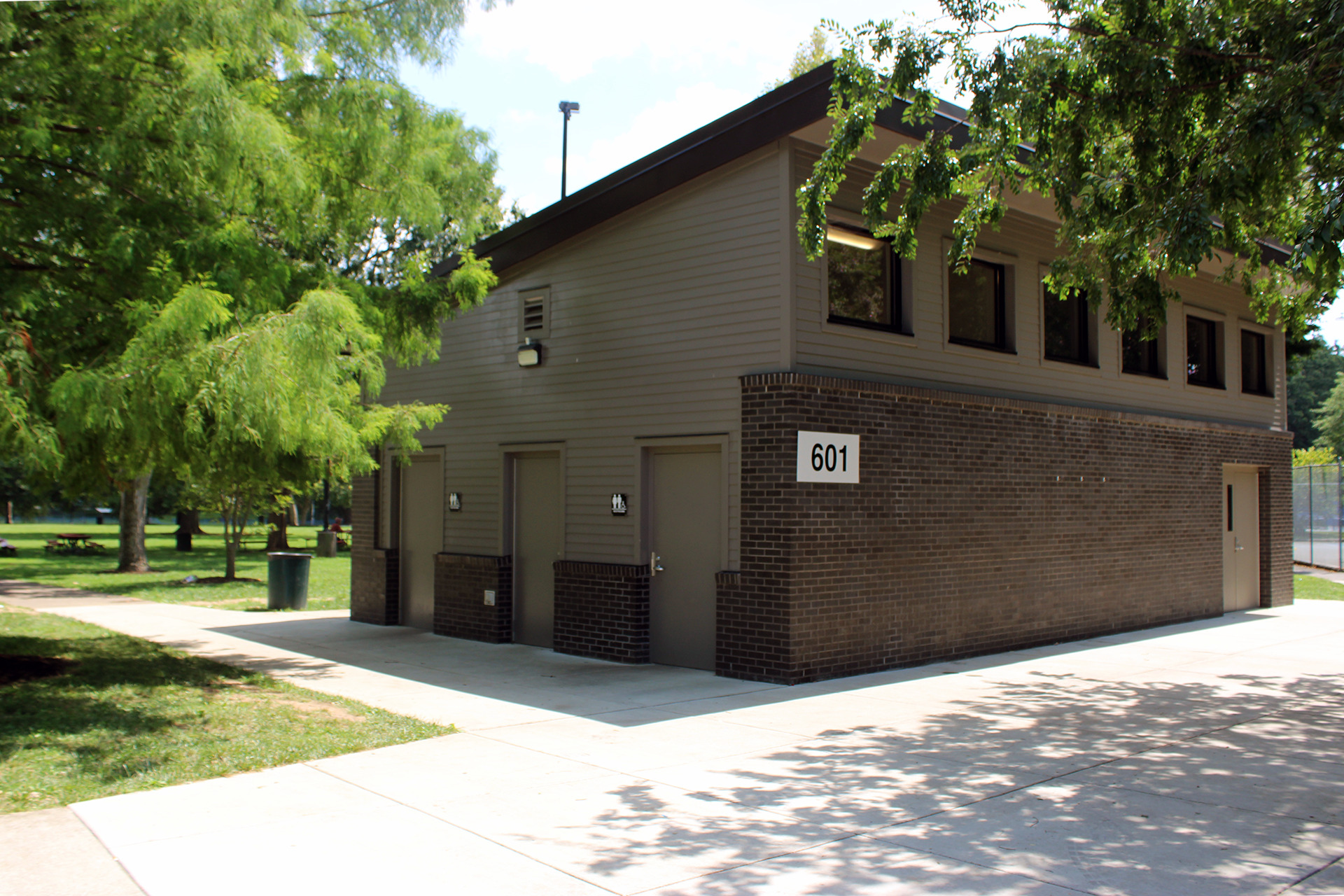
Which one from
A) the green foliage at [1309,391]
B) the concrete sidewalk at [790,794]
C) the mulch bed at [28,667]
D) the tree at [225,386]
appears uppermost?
the green foliage at [1309,391]

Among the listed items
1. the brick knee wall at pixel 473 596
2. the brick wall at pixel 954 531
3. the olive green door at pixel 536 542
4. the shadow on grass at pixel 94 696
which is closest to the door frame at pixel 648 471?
the brick wall at pixel 954 531

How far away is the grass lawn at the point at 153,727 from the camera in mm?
6441

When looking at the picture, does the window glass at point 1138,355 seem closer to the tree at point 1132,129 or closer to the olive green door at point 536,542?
the tree at point 1132,129

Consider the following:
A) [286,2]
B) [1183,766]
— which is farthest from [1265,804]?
[286,2]

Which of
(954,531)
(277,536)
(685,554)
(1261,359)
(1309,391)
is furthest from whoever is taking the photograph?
(1309,391)

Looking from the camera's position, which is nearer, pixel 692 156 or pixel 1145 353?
pixel 692 156

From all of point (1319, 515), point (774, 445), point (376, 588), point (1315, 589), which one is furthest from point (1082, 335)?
point (1319, 515)

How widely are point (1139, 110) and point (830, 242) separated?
344 cm

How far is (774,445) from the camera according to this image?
393 inches

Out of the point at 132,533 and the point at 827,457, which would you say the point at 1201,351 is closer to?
the point at 827,457

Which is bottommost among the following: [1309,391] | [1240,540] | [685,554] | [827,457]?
[1240,540]

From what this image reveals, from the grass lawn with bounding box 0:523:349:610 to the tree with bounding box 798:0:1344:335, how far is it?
13630 millimetres

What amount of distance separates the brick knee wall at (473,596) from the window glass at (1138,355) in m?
9.42

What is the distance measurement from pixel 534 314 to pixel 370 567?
524 centimetres
